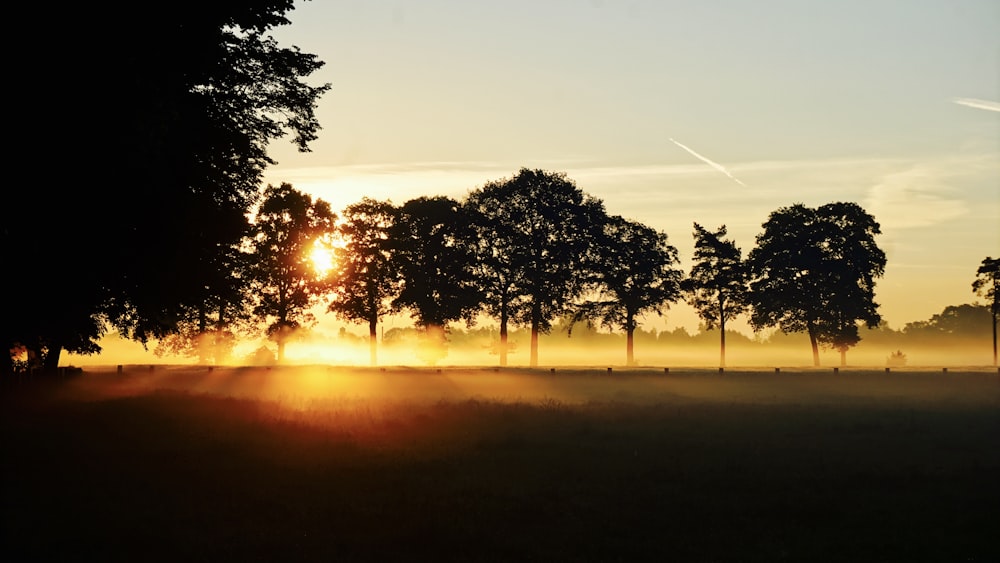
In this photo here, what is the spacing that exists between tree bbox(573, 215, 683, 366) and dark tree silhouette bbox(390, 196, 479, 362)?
1176 cm

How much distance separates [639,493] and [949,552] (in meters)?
5.66

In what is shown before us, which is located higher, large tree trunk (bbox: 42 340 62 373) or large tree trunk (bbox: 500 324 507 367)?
large tree trunk (bbox: 500 324 507 367)

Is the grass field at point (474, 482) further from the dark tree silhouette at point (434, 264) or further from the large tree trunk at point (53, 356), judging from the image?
the dark tree silhouette at point (434, 264)

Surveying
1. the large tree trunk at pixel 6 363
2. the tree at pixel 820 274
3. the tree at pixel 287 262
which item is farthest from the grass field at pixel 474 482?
the tree at pixel 820 274

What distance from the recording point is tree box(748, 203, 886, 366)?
88.9 meters

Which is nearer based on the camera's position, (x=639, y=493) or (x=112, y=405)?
(x=639, y=493)

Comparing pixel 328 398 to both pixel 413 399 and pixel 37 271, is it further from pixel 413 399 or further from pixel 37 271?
pixel 37 271

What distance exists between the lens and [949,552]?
1352cm

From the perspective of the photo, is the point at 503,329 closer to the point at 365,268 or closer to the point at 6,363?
the point at 365,268

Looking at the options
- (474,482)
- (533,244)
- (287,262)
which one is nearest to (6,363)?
(474,482)

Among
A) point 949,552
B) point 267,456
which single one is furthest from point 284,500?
point 949,552

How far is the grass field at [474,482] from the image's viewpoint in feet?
44.1

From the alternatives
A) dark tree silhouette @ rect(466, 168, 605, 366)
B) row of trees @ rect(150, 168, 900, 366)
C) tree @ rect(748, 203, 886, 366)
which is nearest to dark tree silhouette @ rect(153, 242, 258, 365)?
row of trees @ rect(150, 168, 900, 366)

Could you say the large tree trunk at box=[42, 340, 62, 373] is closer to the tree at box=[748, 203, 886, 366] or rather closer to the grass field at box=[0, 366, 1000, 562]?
the grass field at box=[0, 366, 1000, 562]
